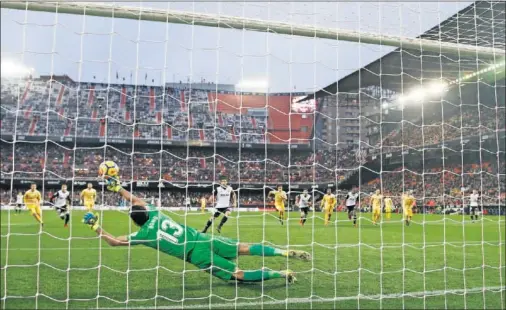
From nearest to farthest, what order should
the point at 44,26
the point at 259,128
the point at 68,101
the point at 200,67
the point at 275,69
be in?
the point at 44,26 < the point at 200,67 < the point at 275,69 < the point at 259,128 < the point at 68,101

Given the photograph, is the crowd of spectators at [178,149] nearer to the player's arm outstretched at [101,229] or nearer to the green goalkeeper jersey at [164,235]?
the green goalkeeper jersey at [164,235]

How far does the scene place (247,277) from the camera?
5723mm

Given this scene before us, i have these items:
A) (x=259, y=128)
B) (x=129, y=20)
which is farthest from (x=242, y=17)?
(x=259, y=128)

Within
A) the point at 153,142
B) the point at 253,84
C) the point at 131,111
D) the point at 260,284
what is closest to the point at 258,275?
the point at 260,284

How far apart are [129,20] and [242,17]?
136 cm

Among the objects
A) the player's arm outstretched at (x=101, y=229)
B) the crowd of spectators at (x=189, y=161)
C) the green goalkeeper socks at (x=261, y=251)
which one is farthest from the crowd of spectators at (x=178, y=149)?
the player's arm outstretched at (x=101, y=229)

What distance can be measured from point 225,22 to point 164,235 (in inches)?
104

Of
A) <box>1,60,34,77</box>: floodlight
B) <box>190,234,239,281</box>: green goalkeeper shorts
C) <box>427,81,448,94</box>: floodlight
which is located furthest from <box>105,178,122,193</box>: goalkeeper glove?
<box>427,81,448,94</box>: floodlight

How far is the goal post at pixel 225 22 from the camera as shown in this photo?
5336mm

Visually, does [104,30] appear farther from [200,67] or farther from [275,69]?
[275,69]

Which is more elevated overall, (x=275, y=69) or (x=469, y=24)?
(x=469, y=24)

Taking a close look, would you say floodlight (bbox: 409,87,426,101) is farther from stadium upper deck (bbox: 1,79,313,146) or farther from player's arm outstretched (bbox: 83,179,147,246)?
player's arm outstretched (bbox: 83,179,147,246)

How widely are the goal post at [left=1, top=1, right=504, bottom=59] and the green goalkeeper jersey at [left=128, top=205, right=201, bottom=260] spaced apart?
2267 millimetres

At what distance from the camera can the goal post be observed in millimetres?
5336
